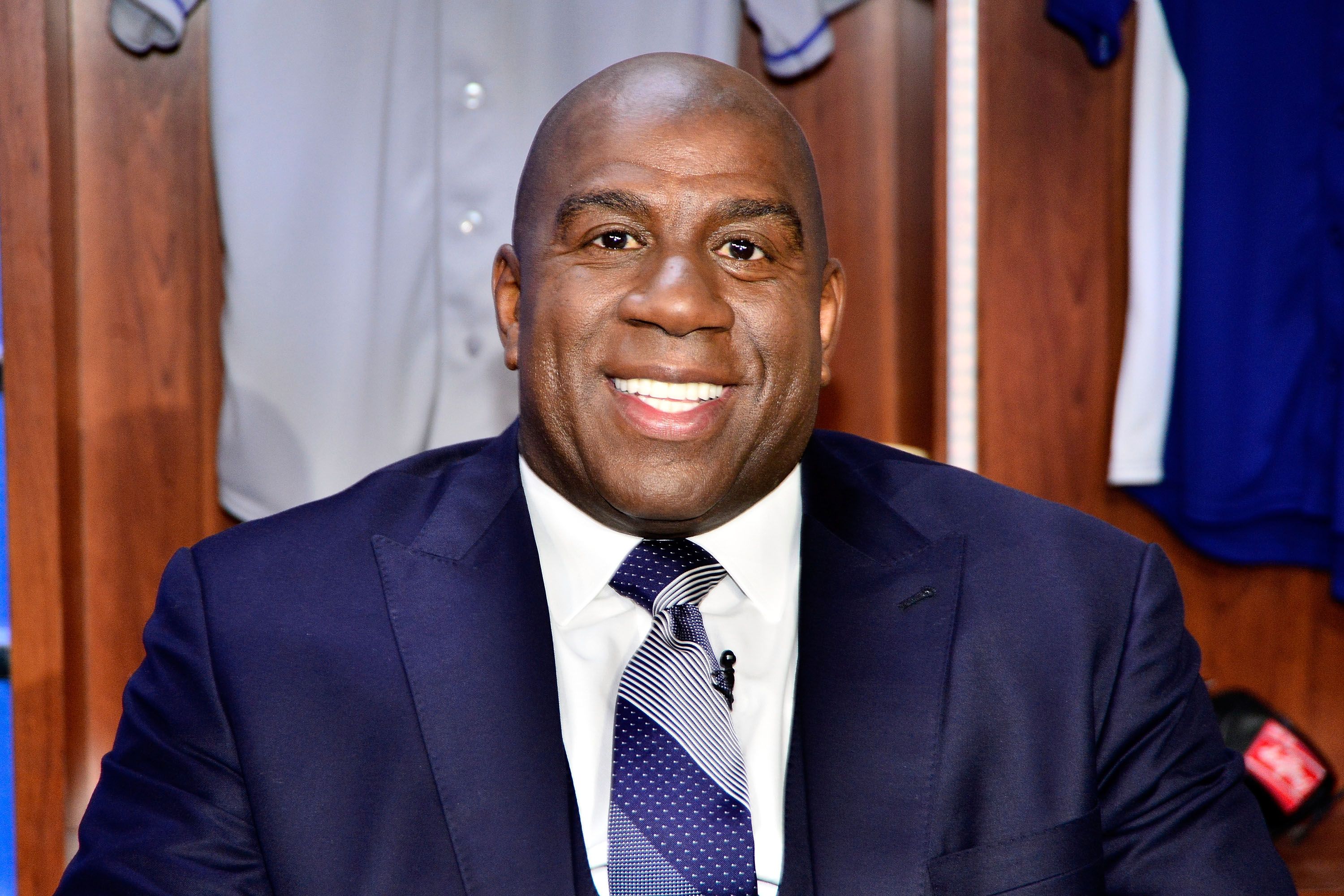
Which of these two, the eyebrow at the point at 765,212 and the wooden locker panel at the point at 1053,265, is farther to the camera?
the wooden locker panel at the point at 1053,265

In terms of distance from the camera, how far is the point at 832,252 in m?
1.92

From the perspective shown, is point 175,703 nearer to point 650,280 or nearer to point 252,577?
point 252,577

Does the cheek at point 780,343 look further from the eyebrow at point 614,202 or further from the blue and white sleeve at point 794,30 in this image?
the blue and white sleeve at point 794,30

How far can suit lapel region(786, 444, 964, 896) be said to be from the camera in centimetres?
96

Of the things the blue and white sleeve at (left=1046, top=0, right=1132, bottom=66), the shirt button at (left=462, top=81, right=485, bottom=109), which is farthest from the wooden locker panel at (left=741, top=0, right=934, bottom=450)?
the shirt button at (left=462, top=81, right=485, bottom=109)

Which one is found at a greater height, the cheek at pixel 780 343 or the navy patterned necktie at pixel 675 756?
the cheek at pixel 780 343

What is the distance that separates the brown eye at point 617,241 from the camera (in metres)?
1.05

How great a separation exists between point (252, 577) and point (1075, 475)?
4.35 feet

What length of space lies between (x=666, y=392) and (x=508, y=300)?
0.76 feet

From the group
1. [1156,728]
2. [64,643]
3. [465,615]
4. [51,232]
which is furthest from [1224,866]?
[51,232]

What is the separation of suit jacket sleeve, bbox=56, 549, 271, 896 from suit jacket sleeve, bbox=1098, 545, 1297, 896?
2.36 ft

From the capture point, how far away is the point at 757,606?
3.66 ft

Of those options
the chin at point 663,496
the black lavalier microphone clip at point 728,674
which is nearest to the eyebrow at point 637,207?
the chin at point 663,496

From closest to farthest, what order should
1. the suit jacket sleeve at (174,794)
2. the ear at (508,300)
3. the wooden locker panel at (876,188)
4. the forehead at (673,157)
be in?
1. the suit jacket sleeve at (174,794)
2. the forehead at (673,157)
3. the ear at (508,300)
4. the wooden locker panel at (876,188)
